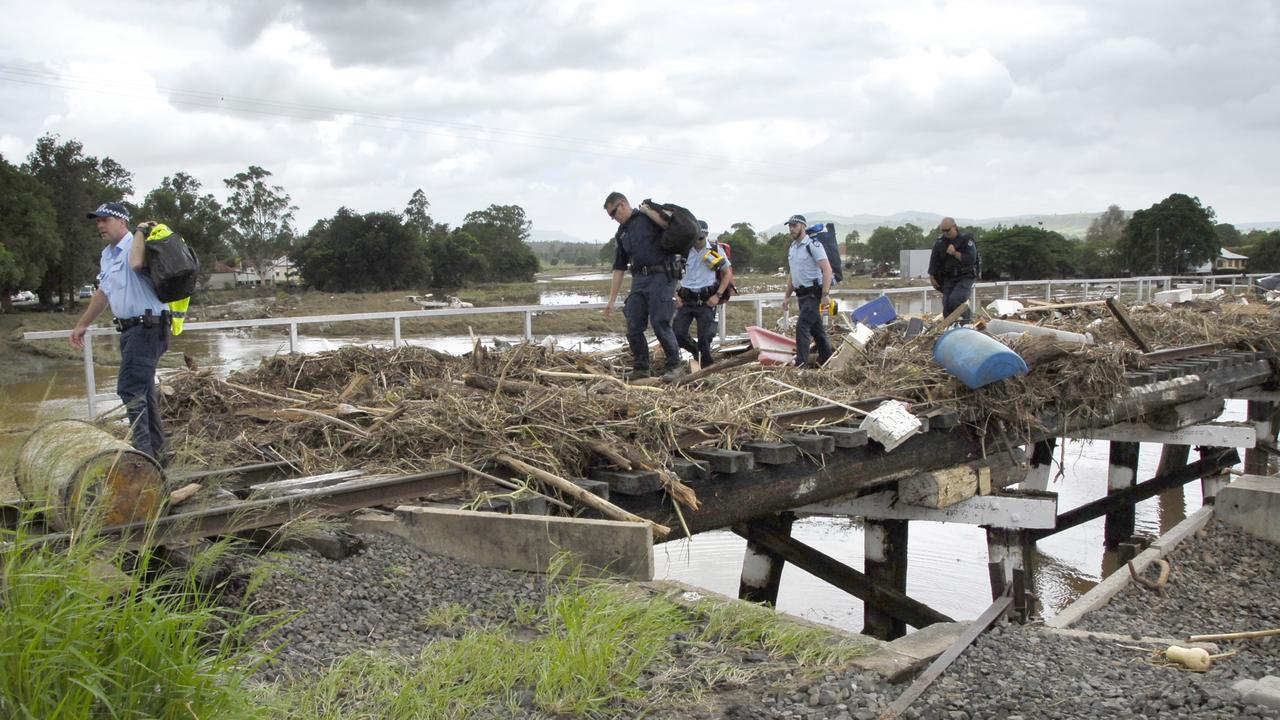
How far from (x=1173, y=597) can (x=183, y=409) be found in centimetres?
729

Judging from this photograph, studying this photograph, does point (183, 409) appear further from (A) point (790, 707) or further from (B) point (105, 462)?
(A) point (790, 707)

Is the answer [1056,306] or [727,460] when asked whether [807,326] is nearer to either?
[727,460]

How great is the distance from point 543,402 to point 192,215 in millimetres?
77789

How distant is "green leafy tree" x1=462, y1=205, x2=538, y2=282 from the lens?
80.0 m

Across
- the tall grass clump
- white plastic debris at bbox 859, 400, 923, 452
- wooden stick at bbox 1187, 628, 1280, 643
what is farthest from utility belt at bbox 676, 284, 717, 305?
the tall grass clump

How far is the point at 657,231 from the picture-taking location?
9.00 metres

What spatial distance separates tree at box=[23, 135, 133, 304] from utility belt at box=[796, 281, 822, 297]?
148 ft

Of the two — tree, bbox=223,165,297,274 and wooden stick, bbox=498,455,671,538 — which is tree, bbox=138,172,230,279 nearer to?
tree, bbox=223,165,297,274

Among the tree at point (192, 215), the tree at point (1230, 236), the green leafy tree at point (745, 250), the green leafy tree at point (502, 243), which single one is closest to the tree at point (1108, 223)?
the tree at point (1230, 236)

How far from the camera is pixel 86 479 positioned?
13.5 ft

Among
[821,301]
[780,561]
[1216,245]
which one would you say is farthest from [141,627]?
[1216,245]

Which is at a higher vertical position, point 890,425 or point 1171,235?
point 1171,235

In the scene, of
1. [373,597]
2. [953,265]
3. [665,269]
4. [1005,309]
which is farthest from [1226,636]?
[953,265]

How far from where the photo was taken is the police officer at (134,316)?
238 inches
